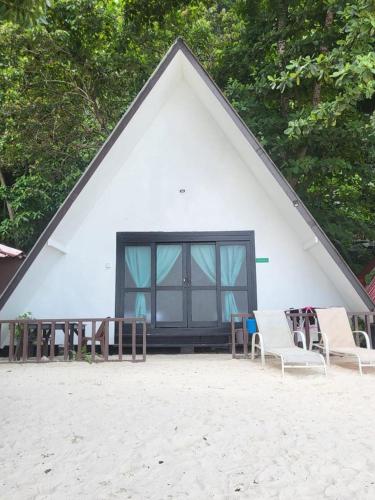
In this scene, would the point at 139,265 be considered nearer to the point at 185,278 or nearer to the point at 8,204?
the point at 185,278

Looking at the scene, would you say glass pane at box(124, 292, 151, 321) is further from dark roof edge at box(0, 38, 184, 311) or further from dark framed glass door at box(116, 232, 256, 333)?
dark roof edge at box(0, 38, 184, 311)

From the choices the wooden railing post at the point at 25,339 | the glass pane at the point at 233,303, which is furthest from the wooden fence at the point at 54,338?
the glass pane at the point at 233,303

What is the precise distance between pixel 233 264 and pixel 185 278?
1.02 m

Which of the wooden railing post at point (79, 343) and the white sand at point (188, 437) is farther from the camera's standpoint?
the wooden railing post at point (79, 343)

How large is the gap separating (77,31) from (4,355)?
9.20 metres

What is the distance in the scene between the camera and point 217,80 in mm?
12930

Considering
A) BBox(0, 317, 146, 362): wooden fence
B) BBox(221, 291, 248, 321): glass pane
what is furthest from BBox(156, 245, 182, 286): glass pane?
BBox(0, 317, 146, 362): wooden fence

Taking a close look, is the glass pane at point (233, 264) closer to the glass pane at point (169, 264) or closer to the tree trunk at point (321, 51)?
the glass pane at point (169, 264)

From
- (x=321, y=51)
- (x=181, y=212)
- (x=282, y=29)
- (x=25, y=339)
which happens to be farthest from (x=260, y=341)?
(x=282, y=29)

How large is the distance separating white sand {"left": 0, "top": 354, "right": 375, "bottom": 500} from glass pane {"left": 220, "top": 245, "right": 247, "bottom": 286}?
3.13 metres

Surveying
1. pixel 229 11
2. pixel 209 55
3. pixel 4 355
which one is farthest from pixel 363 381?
pixel 229 11

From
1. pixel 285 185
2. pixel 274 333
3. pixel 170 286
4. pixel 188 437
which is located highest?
pixel 285 185

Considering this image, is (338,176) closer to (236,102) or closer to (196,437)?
(236,102)

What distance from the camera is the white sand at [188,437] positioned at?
2334 mm
